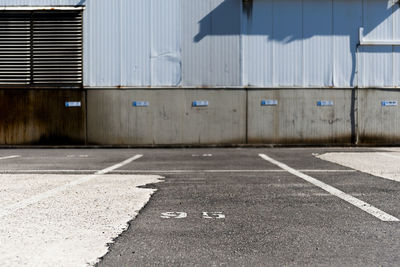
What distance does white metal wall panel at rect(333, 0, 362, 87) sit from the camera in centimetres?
2269

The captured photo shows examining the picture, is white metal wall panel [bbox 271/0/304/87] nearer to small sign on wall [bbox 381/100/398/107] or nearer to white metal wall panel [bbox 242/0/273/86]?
white metal wall panel [bbox 242/0/273/86]

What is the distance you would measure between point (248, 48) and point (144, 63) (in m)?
4.92

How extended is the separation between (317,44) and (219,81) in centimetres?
494

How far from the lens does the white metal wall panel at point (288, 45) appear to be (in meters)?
22.6

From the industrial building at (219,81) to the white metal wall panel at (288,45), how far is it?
0.05 meters

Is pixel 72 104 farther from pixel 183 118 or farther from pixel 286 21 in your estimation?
pixel 286 21

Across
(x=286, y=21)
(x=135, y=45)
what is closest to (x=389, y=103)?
(x=286, y=21)

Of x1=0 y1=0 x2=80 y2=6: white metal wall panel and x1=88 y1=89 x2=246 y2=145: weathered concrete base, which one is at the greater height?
x1=0 y1=0 x2=80 y2=6: white metal wall panel

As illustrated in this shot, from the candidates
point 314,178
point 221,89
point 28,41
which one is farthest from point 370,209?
point 28,41

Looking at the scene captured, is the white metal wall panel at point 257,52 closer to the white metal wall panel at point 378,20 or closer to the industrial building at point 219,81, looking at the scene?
the industrial building at point 219,81

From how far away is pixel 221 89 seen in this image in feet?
73.8

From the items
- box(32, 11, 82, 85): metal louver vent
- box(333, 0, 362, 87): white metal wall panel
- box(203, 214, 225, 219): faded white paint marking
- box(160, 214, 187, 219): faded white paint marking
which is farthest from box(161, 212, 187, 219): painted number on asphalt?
box(333, 0, 362, 87): white metal wall panel

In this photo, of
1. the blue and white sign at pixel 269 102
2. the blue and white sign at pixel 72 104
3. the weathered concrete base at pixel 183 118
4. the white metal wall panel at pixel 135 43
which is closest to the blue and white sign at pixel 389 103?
the weathered concrete base at pixel 183 118

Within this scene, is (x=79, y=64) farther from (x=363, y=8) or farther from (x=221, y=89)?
(x=363, y=8)
